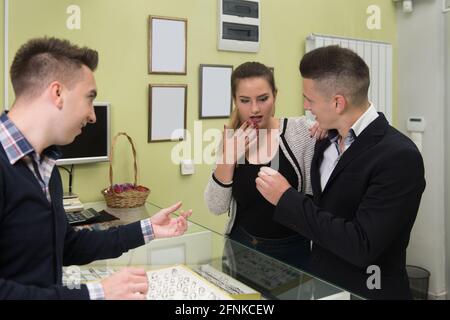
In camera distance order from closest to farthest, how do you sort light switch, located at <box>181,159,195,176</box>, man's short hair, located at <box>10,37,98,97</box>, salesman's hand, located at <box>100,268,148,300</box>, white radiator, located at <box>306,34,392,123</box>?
salesman's hand, located at <box>100,268,148,300</box> < man's short hair, located at <box>10,37,98,97</box> < light switch, located at <box>181,159,195,176</box> < white radiator, located at <box>306,34,392,123</box>

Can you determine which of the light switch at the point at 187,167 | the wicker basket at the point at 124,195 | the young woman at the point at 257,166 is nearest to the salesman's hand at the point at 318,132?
the young woman at the point at 257,166

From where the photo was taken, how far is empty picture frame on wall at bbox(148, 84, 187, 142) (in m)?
2.64

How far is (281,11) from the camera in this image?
122 inches

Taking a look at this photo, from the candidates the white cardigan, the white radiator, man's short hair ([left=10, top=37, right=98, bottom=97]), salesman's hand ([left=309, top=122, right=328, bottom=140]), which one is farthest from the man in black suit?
the white radiator

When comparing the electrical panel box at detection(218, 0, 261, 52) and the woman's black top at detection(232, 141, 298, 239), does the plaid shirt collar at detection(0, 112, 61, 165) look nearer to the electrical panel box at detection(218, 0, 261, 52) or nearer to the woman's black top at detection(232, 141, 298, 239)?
the woman's black top at detection(232, 141, 298, 239)

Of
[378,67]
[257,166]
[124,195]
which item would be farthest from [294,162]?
[378,67]

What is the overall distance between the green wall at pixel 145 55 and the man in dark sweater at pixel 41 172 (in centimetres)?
127

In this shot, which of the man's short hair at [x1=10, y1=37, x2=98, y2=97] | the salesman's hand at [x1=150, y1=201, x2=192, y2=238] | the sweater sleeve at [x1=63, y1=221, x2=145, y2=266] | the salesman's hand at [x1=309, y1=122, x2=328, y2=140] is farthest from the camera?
the salesman's hand at [x1=309, y1=122, x2=328, y2=140]

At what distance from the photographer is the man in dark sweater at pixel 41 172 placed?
98cm

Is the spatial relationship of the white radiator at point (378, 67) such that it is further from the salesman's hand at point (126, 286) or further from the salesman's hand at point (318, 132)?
the salesman's hand at point (126, 286)

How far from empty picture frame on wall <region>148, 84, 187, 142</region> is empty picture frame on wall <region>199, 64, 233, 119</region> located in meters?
0.13
